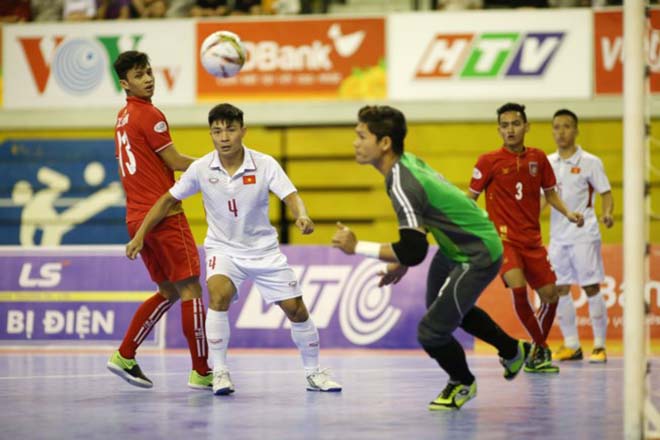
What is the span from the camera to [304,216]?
24.7 feet

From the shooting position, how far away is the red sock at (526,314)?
379 inches

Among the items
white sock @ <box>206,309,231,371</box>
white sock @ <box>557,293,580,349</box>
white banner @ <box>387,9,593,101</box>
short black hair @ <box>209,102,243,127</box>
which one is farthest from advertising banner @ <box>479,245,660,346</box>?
short black hair @ <box>209,102,243,127</box>

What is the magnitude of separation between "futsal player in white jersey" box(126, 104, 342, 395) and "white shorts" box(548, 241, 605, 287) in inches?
157

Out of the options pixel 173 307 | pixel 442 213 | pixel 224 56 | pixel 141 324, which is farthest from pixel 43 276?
pixel 442 213

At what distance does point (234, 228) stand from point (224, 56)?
2.34 metres

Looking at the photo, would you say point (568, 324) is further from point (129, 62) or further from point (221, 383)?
point (129, 62)

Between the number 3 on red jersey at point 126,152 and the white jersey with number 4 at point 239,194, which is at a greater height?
the number 3 on red jersey at point 126,152

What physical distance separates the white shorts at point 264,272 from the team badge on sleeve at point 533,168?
270 cm

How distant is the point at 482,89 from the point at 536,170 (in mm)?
7030

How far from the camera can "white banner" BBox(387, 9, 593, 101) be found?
645 inches

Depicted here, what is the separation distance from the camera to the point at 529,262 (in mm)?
9719

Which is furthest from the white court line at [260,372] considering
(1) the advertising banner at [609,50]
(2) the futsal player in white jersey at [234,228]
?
(1) the advertising banner at [609,50]

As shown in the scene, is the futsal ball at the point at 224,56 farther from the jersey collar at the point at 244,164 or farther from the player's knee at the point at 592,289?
Result: the player's knee at the point at 592,289

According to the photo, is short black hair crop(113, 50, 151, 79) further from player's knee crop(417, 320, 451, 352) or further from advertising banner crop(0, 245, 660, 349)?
advertising banner crop(0, 245, 660, 349)
